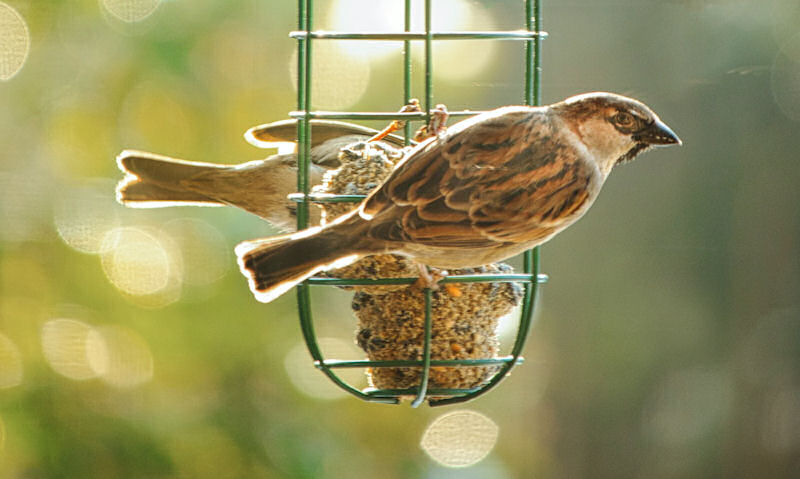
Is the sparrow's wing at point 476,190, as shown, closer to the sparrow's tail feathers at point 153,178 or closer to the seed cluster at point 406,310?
the seed cluster at point 406,310

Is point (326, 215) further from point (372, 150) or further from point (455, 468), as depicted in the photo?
point (455, 468)

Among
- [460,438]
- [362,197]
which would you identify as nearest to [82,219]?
[460,438]

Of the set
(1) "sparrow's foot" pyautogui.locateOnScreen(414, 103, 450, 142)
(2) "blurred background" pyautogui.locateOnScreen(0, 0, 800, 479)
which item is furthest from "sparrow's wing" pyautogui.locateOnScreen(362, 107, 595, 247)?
(2) "blurred background" pyautogui.locateOnScreen(0, 0, 800, 479)

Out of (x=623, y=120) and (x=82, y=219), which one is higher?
(x=623, y=120)

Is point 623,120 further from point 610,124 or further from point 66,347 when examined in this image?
point 66,347

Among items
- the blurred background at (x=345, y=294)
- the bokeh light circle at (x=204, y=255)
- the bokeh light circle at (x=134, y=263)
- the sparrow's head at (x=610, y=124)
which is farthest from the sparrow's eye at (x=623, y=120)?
the bokeh light circle at (x=134, y=263)
